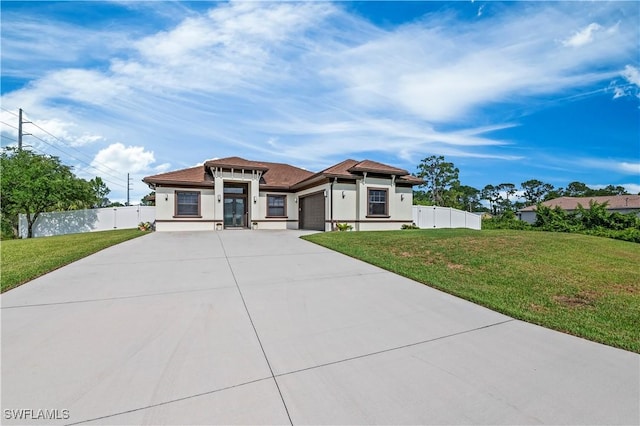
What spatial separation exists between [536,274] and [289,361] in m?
6.12

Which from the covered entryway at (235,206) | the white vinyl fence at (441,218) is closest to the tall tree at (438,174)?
the white vinyl fence at (441,218)

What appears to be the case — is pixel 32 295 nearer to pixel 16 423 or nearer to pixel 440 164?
pixel 16 423

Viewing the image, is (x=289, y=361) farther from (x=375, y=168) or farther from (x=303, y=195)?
(x=303, y=195)

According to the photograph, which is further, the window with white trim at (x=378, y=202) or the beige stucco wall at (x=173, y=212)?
the beige stucco wall at (x=173, y=212)

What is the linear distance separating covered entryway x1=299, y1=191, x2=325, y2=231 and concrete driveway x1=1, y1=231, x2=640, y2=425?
10739 millimetres

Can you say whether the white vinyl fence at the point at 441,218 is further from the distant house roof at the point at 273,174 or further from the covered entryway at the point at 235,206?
the covered entryway at the point at 235,206

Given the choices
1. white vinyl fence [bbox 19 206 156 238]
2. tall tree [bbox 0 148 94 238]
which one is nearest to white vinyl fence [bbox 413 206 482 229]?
white vinyl fence [bbox 19 206 156 238]

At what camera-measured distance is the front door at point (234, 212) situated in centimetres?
1767

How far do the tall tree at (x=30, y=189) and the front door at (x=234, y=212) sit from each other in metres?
11.5

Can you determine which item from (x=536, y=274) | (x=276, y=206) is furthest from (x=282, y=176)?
(x=536, y=274)

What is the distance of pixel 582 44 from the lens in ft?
30.3

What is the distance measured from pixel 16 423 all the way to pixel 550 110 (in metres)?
21.4

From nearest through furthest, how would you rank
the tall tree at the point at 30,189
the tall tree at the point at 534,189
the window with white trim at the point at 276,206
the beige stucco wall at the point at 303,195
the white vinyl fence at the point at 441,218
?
the beige stucco wall at the point at 303,195
the tall tree at the point at 30,189
the window with white trim at the point at 276,206
the white vinyl fence at the point at 441,218
the tall tree at the point at 534,189

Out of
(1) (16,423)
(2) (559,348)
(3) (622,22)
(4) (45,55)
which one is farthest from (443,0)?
(4) (45,55)
